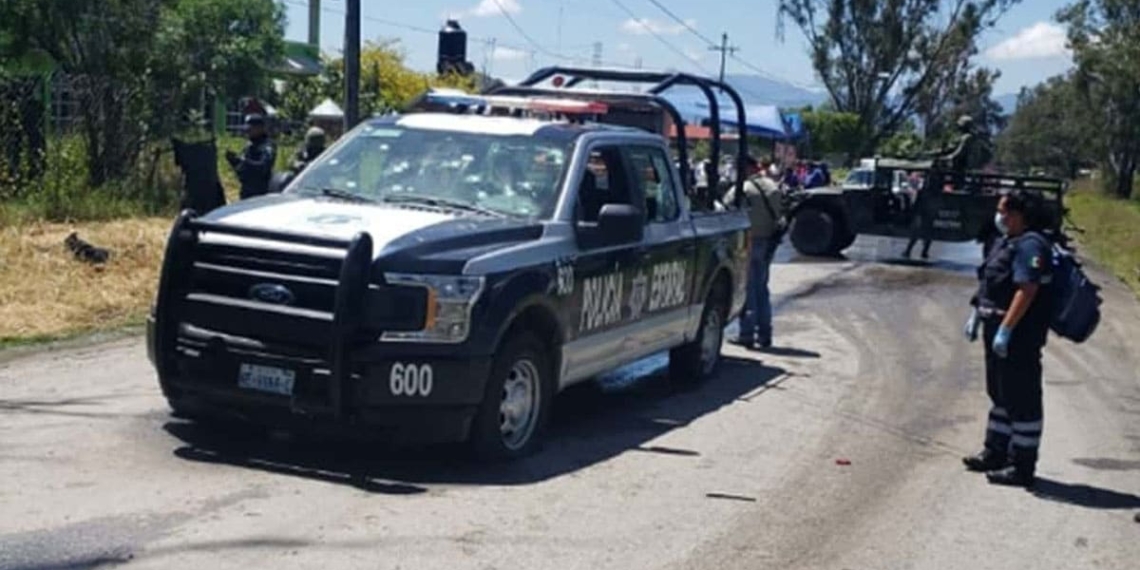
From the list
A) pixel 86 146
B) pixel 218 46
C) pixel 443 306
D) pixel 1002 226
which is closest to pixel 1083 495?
pixel 1002 226

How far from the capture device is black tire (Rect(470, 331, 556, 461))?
862cm

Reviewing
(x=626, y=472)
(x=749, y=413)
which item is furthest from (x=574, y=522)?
(x=749, y=413)

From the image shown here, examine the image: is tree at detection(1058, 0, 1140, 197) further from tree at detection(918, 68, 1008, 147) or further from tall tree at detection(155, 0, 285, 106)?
tall tree at detection(155, 0, 285, 106)

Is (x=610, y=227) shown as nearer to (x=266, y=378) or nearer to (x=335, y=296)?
(x=335, y=296)

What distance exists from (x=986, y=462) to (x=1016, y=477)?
1.17 feet

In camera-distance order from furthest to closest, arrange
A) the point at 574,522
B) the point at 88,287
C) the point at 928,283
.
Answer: the point at 928,283, the point at 88,287, the point at 574,522

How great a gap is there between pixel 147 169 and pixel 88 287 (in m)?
7.92

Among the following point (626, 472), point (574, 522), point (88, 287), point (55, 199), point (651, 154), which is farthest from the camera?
point (55, 199)

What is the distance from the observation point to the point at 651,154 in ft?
36.8

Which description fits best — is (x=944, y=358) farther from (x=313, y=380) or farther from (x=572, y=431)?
(x=313, y=380)

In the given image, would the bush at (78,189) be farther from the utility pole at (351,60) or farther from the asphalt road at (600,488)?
the asphalt road at (600,488)

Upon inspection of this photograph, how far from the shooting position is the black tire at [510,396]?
862 cm

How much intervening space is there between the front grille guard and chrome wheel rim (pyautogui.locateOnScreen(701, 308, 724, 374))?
4647 millimetres

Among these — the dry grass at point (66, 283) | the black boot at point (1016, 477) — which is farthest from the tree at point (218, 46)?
the black boot at point (1016, 477)
